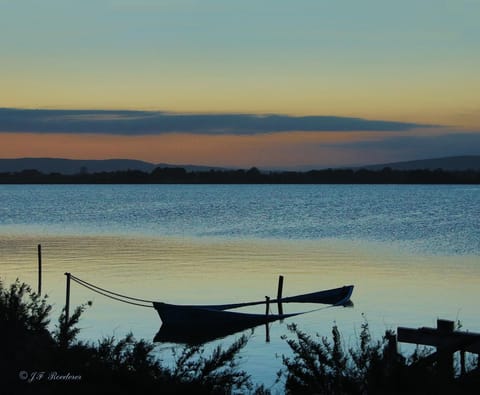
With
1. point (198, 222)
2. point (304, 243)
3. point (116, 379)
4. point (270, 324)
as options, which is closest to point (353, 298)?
point (270, 324)

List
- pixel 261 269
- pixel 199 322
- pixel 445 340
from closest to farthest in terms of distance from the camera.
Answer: pixel 445 340, pixel 199 322, pixel 261 269

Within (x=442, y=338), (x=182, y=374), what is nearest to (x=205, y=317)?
(x=442, y=338)

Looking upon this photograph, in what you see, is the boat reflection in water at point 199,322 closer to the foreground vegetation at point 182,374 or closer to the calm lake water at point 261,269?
the calm lake water at point 261,269

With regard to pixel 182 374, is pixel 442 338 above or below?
above

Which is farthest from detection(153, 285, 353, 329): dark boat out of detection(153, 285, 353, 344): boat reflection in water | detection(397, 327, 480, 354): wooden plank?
detection(397, 327, 480, 354): wooden plank

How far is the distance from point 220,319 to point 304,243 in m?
31.2

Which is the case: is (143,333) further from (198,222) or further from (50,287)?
(198,222)

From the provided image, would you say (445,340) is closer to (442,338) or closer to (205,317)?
(442,338)

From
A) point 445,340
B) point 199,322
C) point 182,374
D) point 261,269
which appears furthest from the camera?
point 261,269

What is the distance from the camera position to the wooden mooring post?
36.4ft

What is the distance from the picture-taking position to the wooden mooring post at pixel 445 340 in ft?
36.4

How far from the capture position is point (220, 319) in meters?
24.0

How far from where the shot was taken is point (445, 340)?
12.3m

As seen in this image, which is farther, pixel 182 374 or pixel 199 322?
pixel 199 322
